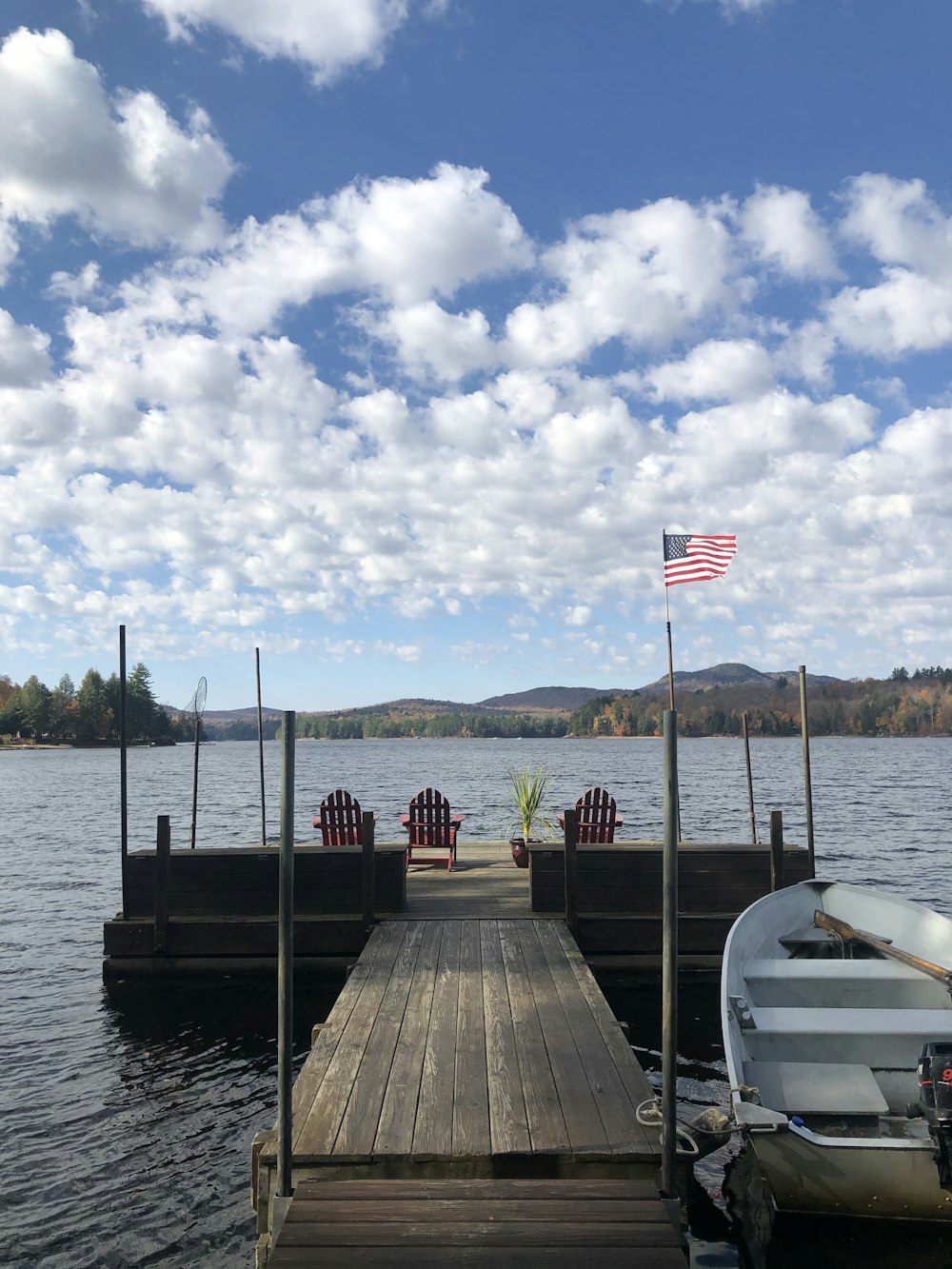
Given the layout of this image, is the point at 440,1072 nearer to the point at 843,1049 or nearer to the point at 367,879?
the point at 843,1049

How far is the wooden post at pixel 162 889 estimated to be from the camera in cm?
863

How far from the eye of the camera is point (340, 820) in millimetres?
11344

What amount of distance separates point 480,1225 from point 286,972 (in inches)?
48.9

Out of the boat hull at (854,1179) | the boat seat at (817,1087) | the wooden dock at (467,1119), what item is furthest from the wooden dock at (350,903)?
the boat hull at (854,1179)

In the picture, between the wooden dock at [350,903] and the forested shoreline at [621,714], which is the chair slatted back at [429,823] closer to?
the wooden dock at [350,903]

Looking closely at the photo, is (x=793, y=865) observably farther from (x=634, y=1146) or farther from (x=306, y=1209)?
(x=306, y=1209)

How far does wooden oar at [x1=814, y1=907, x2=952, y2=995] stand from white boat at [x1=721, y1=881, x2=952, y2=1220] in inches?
0.6

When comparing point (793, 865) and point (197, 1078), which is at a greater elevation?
point (793, 865)

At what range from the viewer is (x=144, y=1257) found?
491 cm

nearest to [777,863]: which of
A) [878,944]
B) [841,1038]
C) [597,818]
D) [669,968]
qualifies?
[878,944]

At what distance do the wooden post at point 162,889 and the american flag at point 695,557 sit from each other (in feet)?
22.5

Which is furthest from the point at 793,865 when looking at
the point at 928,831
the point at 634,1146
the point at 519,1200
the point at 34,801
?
the point at 34,801

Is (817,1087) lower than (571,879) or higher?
lower

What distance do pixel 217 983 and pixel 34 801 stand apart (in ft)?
122
